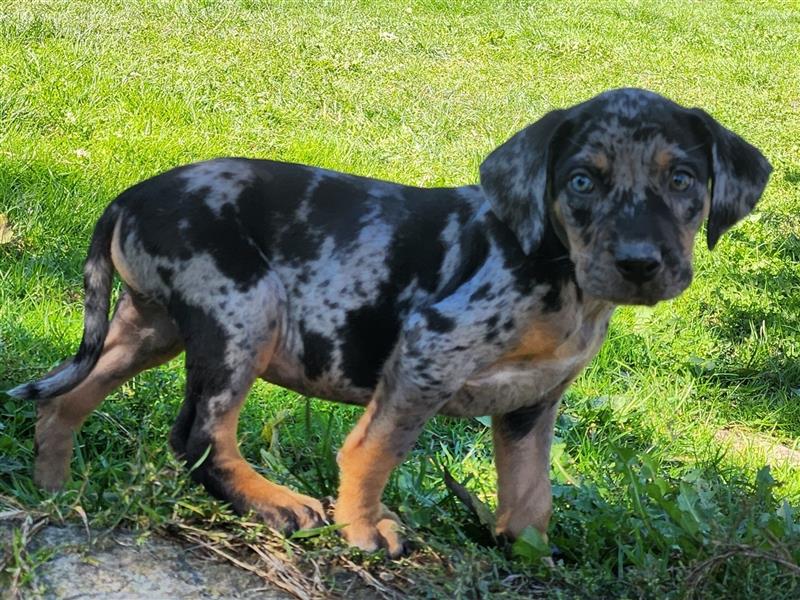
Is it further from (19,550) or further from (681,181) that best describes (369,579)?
(681,181)

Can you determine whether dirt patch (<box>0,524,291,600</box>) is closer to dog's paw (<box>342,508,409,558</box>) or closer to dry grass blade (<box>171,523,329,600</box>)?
dry grass blade (<box>171,523,329,600</box>)

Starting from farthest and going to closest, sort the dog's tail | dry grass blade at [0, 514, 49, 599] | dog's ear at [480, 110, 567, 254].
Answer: the dog's tail
dog's ear at [480, 110, 567, 254]
dry grass blade at [0, 514, 49, 599]

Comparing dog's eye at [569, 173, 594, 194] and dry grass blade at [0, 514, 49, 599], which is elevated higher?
dog's eye at [569, 173, 594, 194]

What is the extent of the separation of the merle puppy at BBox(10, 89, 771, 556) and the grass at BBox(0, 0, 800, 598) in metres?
0.24

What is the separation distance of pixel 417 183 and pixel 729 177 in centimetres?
497

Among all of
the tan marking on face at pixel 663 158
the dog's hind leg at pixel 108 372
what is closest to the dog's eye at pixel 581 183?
the tan marking on face at pixel 663 158

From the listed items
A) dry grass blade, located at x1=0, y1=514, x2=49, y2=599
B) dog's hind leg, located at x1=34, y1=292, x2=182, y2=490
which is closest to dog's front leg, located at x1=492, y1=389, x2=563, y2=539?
dog's hind leg, located at x1=34, y1=292, x2=182, y2=490

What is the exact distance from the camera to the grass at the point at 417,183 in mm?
3637

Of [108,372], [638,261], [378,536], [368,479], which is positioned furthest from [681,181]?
[108,372]

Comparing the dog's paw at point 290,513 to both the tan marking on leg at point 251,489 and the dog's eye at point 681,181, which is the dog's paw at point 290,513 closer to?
the tan marking on leg at point 251,489

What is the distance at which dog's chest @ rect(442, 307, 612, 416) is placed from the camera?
3.54 meters

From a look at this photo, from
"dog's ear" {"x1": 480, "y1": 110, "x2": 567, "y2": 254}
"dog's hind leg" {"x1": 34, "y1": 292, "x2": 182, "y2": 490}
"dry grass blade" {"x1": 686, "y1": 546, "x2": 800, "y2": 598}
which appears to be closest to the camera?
"dry grass blade" {"x1": 686, "y1": 546, "x2": 800, "y2": 598}

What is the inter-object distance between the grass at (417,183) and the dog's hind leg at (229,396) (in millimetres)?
94

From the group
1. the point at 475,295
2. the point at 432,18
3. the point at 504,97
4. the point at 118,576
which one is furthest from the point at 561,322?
the point at 432,18
